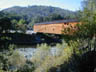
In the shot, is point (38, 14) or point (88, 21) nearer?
point (88, 21)

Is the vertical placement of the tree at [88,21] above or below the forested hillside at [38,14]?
above

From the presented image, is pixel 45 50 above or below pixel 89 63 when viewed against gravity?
below

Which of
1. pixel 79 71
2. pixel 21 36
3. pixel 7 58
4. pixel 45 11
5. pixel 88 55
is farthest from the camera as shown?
pixel 45 11

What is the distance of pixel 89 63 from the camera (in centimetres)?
408

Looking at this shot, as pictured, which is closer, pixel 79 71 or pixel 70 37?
pixel 79 71

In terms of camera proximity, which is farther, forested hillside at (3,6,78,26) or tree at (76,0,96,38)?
forested hillside at (3,6,78,26)

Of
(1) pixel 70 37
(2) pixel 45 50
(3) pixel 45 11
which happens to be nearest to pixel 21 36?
(2) pixel 45 50

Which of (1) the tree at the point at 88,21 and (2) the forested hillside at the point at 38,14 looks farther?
(2) the forested hillside at the point at 38,14

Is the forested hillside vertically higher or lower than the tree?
lower

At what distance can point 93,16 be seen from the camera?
500cm

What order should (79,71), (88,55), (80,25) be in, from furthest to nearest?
1. (80,25)
2. (88,55)
3. (79,71)

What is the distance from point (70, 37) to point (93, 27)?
0.90 m

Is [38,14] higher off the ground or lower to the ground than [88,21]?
lower

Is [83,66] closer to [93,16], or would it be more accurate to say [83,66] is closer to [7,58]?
[93,16]
